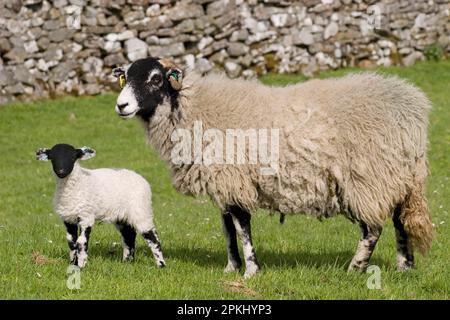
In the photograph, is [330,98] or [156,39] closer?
[330,98]

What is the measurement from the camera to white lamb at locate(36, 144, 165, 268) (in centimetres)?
779

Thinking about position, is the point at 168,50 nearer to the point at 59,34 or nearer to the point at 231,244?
the point at 59,34

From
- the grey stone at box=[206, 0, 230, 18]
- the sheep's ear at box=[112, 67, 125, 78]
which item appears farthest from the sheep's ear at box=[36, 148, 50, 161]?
the grey stone at box=[206, 0, 230, 18]

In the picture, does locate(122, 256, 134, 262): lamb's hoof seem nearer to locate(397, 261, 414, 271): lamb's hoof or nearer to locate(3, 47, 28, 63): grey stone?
locate(397, 261, 414, 271): lamb's hoof

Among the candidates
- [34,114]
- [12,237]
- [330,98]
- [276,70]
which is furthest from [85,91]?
[330,98]

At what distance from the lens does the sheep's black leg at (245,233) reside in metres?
7.74

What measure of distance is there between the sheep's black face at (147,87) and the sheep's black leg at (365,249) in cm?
224

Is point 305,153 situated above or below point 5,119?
above

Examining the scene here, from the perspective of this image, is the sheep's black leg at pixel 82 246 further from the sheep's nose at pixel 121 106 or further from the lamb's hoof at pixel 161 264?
the sheep's nose at pixel 121 106

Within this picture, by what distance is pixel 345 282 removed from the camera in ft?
23.4

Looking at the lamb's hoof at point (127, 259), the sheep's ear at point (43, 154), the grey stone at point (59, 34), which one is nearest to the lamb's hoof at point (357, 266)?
the lamb's hoof at point (127, 259)

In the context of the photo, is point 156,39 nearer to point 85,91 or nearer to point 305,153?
point 85,91

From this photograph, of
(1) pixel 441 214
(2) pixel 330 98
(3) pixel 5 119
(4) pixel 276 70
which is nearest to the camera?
(2) pixel 330 98
